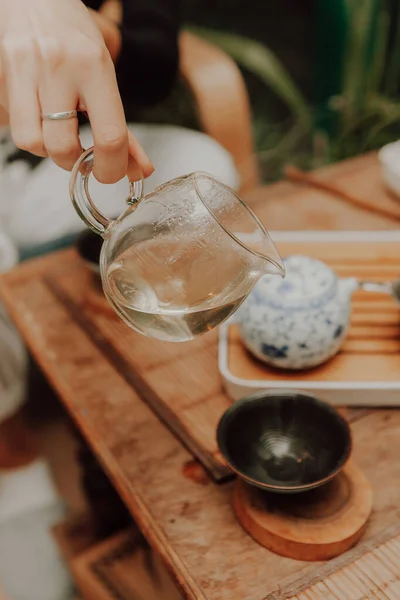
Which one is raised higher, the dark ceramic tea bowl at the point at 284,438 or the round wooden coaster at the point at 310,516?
the dark ceramic tea bowl at the point at 284,438

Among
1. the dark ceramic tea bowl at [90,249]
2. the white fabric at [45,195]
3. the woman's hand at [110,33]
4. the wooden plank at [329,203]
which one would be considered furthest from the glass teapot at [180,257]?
the white fabric at [45,195]

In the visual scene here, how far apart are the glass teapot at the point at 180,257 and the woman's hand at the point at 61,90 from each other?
0.05m

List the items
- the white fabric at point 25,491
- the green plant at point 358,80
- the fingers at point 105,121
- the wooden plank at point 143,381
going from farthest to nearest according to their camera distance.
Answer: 1. the green plant at point 358,80
2. the white fabric at point 25,491
3. the wooden plank at point 143,381
4. the fingers at point 105,121

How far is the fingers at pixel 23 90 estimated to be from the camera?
0.73 m

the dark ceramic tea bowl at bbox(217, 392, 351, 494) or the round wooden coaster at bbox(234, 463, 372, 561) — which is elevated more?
the dark ceramic tea bowl at bbox(217, 392, 351, 494)

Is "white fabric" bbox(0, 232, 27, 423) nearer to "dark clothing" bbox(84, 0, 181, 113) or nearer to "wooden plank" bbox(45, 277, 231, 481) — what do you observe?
"wooden plank" bbox(45, 277, 231, 481)

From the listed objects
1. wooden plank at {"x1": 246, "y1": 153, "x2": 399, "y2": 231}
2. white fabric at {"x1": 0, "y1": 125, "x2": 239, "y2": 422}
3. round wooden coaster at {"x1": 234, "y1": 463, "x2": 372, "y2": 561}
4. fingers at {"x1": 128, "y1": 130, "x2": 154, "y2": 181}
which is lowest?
white fabric at {"x1": 0, "y1": 125, "x2": 239, "y2": 422}

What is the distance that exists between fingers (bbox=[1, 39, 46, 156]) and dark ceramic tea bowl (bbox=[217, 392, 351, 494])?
1.39 ft

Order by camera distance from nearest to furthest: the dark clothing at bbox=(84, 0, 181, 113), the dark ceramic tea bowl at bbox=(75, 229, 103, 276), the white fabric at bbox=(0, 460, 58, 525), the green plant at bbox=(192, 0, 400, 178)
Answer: the dark ceramic tea bowl at bbox=(75, 229, 103, 276)
the white fabric at bbox=(0, 460, 58, 525)
the dark clothing at bbox=(84, 0, 181, 113)
the green plant at bbox=(192, 0, 400, 178)

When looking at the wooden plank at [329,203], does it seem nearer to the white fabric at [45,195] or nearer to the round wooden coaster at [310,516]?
the white fabric at [45,195]

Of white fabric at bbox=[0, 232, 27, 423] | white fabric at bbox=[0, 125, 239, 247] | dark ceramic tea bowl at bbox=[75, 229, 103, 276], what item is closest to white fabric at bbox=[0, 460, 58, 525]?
white fabric at bbox=[0, 232, 27, 423]

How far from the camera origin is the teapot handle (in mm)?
721

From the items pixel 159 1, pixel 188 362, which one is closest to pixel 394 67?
pixel 159 1

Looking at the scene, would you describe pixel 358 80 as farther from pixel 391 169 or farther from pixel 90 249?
pixel 90 249
